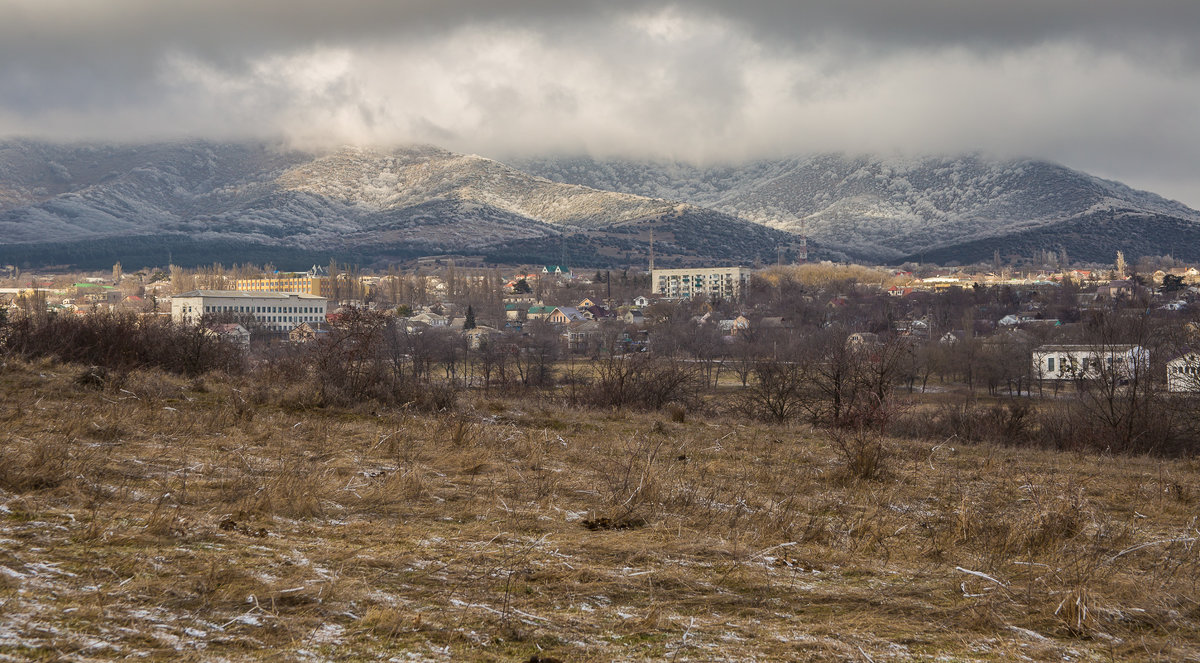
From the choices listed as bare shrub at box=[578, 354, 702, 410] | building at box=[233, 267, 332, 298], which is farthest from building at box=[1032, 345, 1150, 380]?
building at box=[233, 267, 332, 298]

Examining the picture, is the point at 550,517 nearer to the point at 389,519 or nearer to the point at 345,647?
the point at 389,519

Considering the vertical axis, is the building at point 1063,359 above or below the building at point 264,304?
below

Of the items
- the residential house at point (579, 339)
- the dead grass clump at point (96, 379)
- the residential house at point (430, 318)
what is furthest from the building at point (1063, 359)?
the residential house at point (430, 318)

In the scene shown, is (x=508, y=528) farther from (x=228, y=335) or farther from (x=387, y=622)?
(x=228, y=335)

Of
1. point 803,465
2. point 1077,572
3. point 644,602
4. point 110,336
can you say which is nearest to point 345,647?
point 644,602

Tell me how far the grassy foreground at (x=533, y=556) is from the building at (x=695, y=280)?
157 m

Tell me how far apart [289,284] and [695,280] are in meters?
76.8

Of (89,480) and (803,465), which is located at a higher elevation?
(89,480)

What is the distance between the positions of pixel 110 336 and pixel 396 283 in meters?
129

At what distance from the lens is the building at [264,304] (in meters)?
100

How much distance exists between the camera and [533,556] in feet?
18.1

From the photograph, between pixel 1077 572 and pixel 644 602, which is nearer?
pixel 644 602

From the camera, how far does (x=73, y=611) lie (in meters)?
3.90

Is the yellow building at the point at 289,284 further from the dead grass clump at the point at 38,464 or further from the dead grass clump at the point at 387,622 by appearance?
the dead grass clump at the point at 387,622
